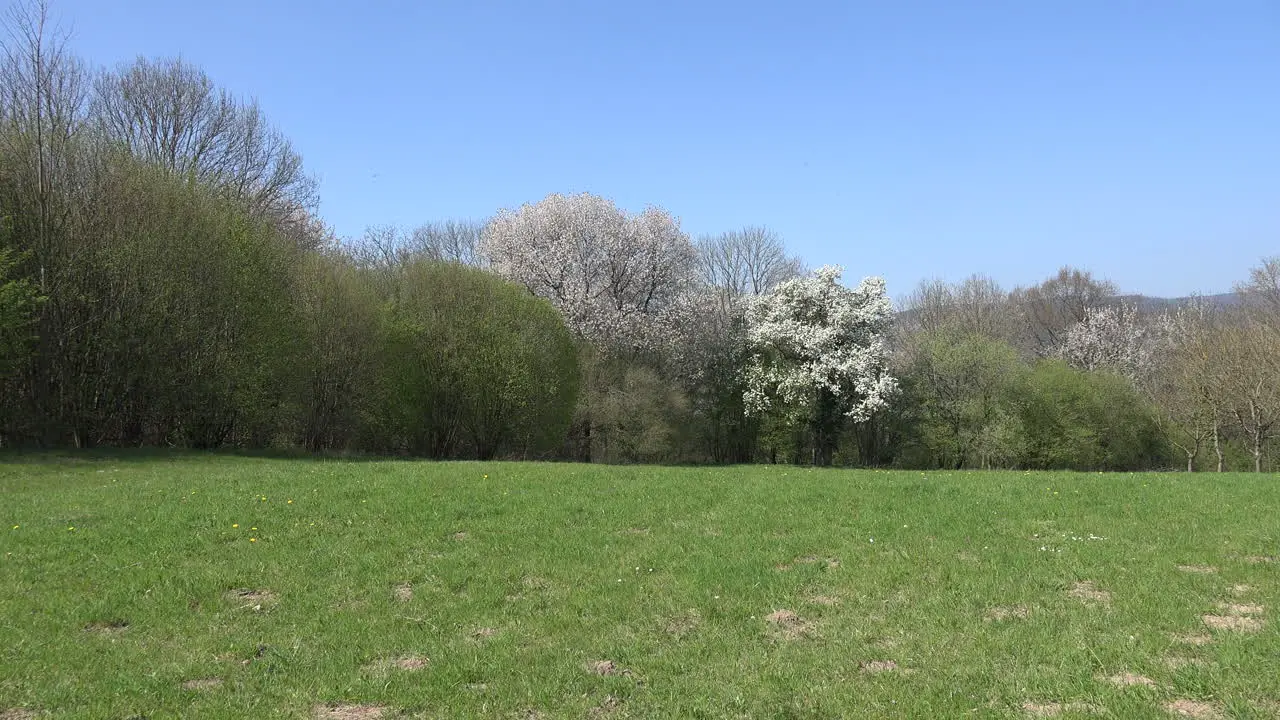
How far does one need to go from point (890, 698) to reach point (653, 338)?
36202mm

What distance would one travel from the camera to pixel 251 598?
881 centimetres

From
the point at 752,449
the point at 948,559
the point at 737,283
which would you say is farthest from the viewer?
the point at 737,283

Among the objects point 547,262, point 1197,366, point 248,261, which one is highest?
point 547,262

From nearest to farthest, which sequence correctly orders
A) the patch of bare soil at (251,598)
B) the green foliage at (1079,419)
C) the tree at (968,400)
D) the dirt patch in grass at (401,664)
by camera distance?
the dirt patch in grass at (401,664)
the patch of bare soil at (251,598)
the tree at (968,400)
the green foliage at (1079,419)

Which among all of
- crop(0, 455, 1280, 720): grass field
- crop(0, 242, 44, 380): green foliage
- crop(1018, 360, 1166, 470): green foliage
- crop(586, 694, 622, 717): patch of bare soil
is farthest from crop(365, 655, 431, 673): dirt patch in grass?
crop(1018, 360, 1166, 470): green foliage

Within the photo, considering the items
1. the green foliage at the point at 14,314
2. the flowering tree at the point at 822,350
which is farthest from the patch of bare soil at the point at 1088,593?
the flowering tree at the point at 822,350

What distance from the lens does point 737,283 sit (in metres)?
56.2

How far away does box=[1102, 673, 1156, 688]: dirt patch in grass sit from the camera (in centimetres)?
597

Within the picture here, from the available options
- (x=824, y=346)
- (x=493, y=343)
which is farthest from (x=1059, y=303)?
(x=493, y=343)

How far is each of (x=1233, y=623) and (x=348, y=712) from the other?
27.1ft

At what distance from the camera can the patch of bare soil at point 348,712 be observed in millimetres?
5988

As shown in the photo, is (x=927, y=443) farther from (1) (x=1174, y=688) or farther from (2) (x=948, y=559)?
(1) (x=1174, y=688)

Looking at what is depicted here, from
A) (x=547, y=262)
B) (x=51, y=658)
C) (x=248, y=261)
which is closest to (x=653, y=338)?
(x=547, y=262)

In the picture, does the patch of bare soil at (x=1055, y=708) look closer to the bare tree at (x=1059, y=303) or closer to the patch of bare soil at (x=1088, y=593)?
the patch of bare soil at (x=1088, y=593)
